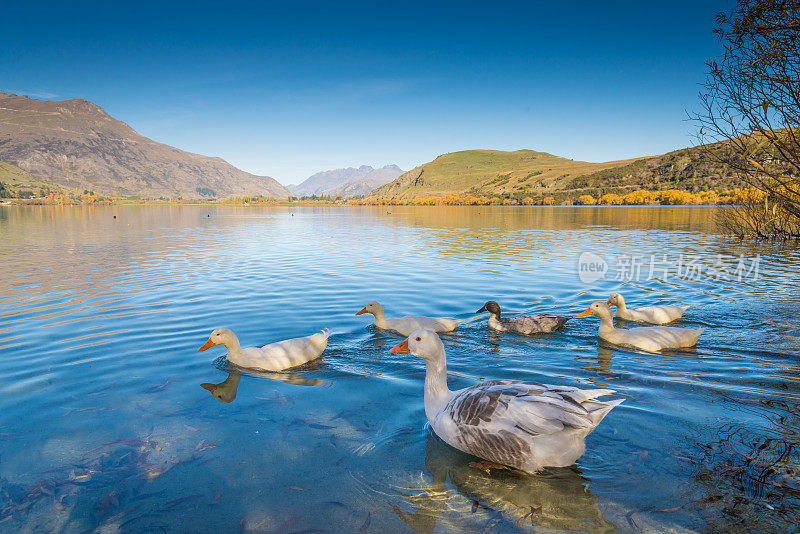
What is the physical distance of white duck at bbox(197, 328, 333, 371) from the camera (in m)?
8.09

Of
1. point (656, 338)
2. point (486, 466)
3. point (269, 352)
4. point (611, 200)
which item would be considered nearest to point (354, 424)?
point (486, 466)

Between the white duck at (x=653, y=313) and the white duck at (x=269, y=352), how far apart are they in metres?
8.51

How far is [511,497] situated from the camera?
4.40 metres

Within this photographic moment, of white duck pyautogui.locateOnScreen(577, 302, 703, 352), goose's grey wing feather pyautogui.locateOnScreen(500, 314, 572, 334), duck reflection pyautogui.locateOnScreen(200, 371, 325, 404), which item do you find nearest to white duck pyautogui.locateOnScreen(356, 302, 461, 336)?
goose's grey wing feather pyautogui.locateOnScreen(500, 314, 572, 334)

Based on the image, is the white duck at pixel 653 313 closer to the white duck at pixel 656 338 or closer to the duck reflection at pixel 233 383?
the white duck at pixel 656 338

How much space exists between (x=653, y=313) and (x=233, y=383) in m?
10.4

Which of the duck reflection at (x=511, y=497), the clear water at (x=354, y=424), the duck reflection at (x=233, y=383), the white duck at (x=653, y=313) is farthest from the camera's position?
the white duck at (x=653, y=313)

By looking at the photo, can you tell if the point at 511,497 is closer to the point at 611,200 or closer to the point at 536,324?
the point at 536,324

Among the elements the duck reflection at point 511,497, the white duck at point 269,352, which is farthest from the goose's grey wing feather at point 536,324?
the duck reflection at point 511,497

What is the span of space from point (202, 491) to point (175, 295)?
39.9ft

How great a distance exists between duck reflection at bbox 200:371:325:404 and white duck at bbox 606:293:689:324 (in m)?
8.70

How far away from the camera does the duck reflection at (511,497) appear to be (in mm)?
4020

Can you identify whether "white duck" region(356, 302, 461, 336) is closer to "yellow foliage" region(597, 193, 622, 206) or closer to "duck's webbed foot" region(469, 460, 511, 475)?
"duck's webbed foot" region(469, 460, 511, 475)

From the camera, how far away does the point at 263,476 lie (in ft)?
15.8
